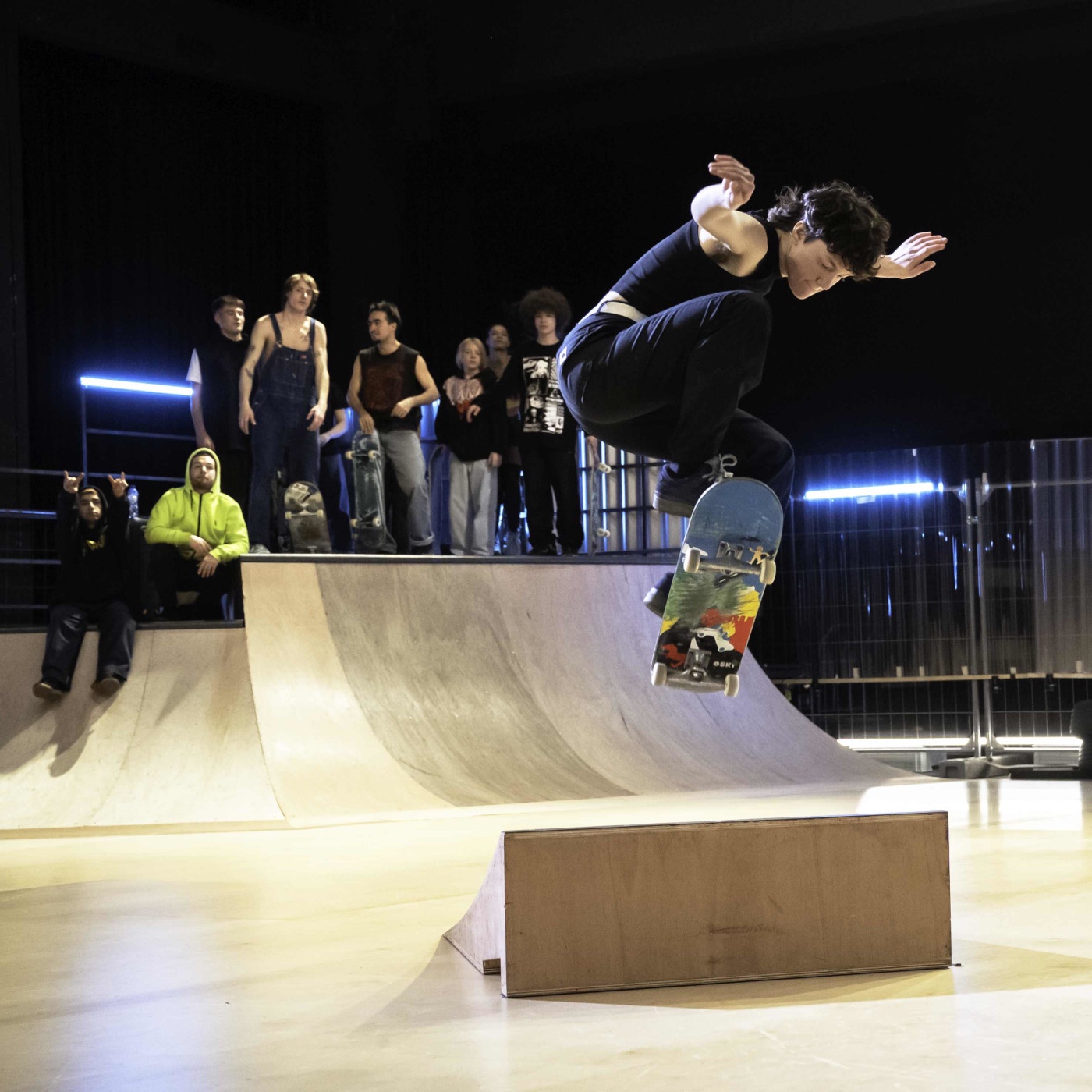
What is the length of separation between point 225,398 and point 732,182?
6.59 m

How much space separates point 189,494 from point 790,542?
5636mm

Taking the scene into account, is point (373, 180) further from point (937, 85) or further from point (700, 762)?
point (700, 762)

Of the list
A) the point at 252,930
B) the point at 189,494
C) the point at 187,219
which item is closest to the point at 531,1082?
the point at 252,930

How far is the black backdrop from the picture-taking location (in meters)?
12.8

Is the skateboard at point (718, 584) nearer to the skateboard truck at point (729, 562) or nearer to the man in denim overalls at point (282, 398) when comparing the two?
the skateboard truck at point (729, 562)

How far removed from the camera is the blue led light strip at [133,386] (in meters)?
13.7

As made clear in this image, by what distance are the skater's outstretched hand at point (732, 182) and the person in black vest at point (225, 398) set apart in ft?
21.1

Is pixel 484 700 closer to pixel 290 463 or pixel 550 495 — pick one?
pixel 550 495

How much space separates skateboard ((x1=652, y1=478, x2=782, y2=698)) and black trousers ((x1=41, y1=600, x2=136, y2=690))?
5207mm

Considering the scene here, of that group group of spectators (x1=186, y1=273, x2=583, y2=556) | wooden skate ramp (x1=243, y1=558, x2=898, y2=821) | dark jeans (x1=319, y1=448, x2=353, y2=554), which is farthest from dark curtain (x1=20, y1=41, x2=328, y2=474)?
wooden skate ramp (x1=243, y1=558, x2=898, y2=821)

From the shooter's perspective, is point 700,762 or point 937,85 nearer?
point 700,762

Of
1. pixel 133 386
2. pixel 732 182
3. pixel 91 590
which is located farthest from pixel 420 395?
pixel 732 182

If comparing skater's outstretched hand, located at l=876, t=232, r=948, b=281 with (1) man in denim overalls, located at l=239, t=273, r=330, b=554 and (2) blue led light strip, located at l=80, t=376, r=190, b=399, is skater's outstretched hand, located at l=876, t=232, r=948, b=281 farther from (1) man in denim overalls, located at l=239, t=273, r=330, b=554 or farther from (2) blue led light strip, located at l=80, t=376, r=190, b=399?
(2) blue led light strip, located at l=80, t=376, r=190, b=399

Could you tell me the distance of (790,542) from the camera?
12.1 meters
